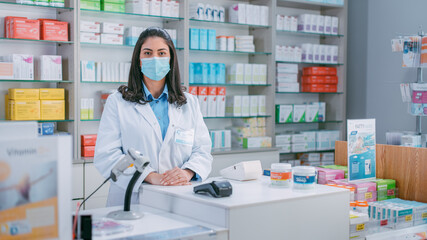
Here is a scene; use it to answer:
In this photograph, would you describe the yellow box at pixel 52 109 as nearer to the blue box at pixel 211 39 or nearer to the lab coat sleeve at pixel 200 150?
the blue box at pixel 211 39

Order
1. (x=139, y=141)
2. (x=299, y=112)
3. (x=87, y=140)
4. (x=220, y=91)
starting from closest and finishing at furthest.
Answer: (x=139, y=141)
(x=87, y=140)
(x=220, y=91)
(x=299, y=112)

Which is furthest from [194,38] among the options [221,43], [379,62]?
[379,62]

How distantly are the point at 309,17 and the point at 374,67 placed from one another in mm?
1009

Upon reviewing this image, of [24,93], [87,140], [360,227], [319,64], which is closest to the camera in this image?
[360,227]

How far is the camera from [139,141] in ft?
8.59

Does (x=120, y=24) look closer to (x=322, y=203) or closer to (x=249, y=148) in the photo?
(x=249, y=148)

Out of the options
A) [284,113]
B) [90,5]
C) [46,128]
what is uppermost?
[90,5]

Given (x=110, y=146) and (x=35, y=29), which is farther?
(x=35, y=29)

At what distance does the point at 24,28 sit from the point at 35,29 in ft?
0.31

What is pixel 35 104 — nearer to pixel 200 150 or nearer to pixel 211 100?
pixel 211 100

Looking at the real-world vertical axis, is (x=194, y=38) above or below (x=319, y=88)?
above

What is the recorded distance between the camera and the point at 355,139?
310cm

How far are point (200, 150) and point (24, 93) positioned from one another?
Result: 2269mm

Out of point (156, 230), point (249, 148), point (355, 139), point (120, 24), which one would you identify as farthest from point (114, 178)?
point (249, 148)
